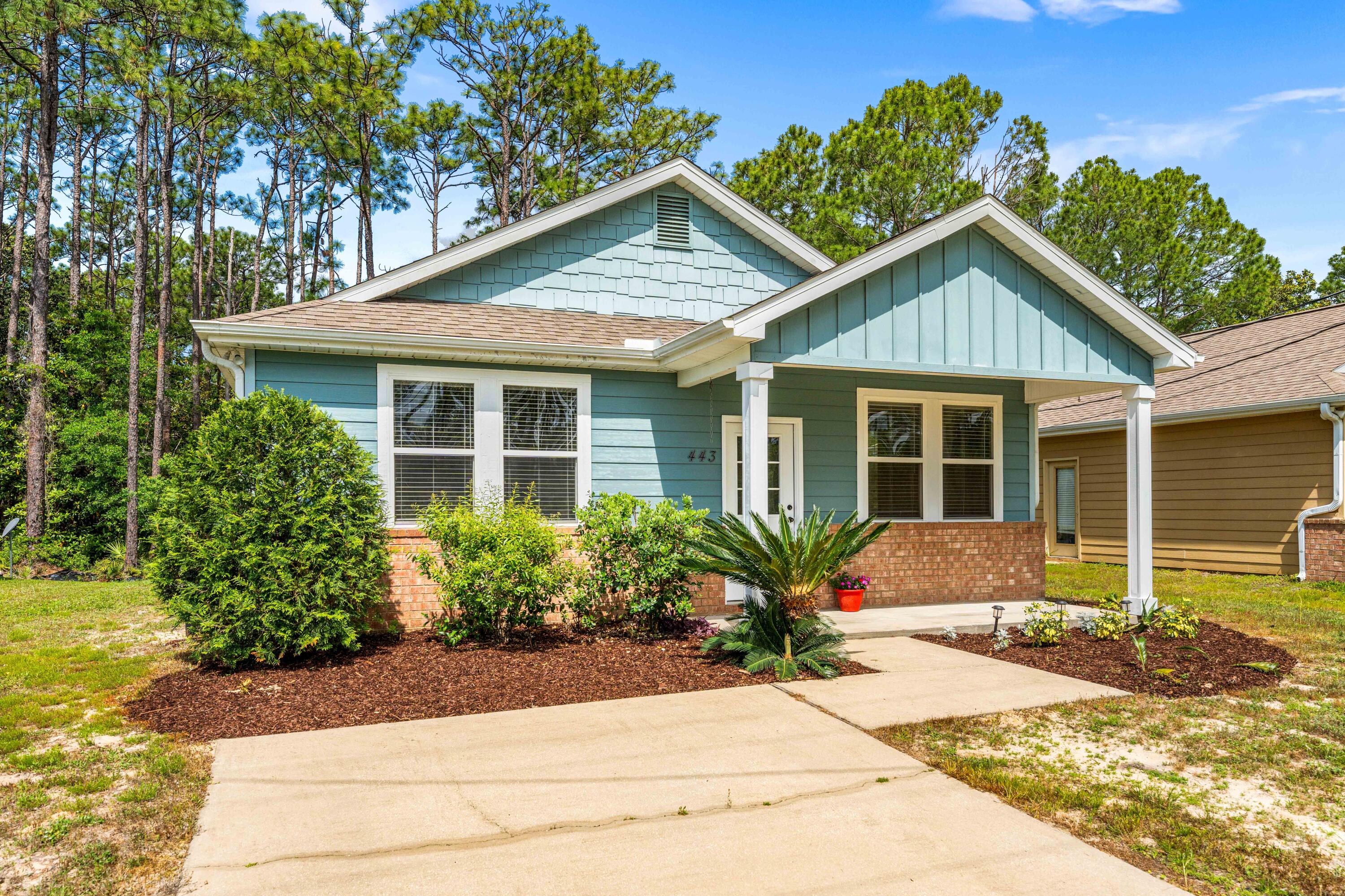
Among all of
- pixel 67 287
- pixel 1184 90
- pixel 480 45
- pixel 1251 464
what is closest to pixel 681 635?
pixel 1251 464

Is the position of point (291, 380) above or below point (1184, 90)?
below

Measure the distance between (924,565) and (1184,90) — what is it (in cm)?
1095

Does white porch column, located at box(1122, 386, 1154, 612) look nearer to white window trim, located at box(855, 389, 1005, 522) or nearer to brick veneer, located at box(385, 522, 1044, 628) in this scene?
brick veneer, located at box(385, 522, 1044, 628)

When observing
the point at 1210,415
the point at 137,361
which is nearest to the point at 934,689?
the point at 1210,415

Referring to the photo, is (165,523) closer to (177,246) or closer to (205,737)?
(205,737)

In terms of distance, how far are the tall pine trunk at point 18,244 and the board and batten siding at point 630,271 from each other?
16.3 m

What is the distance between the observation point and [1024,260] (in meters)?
7.99

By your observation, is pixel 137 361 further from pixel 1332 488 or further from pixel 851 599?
pixel 1332 488

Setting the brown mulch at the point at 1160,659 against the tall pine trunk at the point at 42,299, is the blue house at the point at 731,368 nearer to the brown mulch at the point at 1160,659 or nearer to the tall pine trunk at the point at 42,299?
the brown mulch at the point at 1160,659

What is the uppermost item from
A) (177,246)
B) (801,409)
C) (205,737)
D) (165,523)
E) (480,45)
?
(480,45)

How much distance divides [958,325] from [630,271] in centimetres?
400

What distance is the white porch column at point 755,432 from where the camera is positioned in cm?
693

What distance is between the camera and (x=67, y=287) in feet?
88.3

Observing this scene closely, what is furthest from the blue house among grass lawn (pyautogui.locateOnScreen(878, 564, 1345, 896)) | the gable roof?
the gable roof
